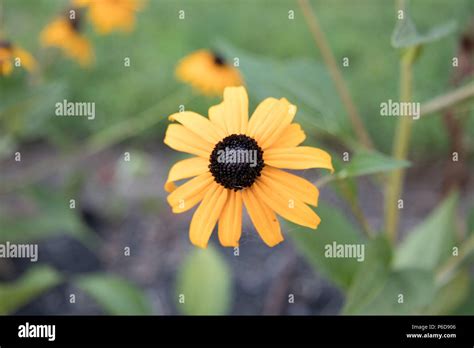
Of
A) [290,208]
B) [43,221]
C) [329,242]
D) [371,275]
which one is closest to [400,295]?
[371,275]

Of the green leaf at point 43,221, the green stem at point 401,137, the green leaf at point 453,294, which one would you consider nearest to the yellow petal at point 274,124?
the green stem at point 401,137

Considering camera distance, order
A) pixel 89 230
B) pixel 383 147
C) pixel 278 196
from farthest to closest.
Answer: pixel 383 147 < pixel 89 230 < pixel 278 196

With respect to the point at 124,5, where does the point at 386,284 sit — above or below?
below

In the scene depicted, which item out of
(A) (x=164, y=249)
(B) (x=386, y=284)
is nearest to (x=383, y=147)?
(A) (x=164, y=249)

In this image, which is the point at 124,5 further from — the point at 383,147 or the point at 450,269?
the point at 450,269

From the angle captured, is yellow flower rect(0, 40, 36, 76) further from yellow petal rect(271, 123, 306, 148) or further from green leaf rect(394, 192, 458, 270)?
green leaf rect(394, 192, 458, 270)

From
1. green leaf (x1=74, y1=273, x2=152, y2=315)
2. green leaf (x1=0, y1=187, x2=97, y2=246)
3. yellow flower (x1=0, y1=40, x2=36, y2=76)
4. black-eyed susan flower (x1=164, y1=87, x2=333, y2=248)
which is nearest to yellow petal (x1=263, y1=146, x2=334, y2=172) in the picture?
black-eyed susan flower (x1=164, y1=87, x2=333, y2=248)
